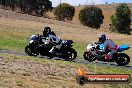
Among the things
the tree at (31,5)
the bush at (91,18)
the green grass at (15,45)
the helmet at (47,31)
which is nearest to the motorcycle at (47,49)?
the helmet at (47,31)

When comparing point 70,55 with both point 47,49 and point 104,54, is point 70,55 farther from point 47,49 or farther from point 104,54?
point 104,54

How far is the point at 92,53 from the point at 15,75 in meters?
10.8

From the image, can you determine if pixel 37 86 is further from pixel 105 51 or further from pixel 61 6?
pixel 61 6

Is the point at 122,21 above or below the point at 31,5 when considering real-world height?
below

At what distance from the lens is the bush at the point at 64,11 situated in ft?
456

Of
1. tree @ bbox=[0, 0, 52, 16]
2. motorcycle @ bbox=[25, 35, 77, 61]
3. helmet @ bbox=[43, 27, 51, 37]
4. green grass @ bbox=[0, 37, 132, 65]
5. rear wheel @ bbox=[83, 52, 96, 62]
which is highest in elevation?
helmet @ bbox=[43, 27, 51, 37]

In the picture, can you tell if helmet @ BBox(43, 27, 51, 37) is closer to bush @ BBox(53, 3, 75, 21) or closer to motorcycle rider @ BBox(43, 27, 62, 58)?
motorcycle rider @ BBox(43, 27, 62, 58)

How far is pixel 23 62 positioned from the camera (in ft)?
62.3

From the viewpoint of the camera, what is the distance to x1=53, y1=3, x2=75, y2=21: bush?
139m

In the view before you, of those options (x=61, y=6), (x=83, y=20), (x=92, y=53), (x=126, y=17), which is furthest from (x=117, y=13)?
(x=92, y=53)

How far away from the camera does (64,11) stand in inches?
5472

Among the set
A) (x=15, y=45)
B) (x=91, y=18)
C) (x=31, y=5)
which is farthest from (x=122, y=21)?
(x=15, y=45)

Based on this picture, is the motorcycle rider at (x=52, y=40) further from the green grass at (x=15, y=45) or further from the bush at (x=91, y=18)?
the bush at (x=91, y=18)

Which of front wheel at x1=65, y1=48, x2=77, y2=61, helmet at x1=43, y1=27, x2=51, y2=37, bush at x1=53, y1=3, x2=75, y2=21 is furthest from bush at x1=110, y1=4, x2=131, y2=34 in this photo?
helmet at x1=43, y1=27, x2=51, y2=37
